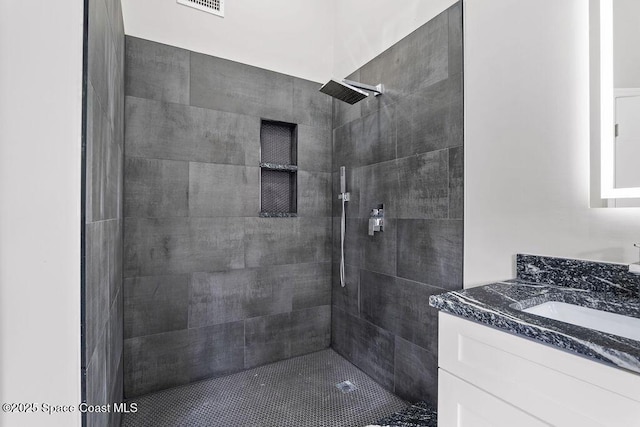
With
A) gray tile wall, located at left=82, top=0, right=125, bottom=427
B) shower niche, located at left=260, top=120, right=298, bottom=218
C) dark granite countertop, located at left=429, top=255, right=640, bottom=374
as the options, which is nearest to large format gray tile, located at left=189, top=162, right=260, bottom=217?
shower niche, located at left=260, top=120, right=298, bottom=218

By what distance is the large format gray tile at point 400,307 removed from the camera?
180 cm

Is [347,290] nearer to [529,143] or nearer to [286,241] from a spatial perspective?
[286,241]

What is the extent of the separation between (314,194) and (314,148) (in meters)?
0.40

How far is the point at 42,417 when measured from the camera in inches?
26.6

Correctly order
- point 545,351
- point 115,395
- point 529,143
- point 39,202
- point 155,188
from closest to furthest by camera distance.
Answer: point 39,202
point 545,351
point 529,143
point 115,395
point 155,188

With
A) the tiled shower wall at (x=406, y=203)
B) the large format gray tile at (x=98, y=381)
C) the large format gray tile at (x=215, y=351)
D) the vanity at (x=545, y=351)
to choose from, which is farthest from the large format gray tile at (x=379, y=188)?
the large format gray tile at (x=98, y=381)

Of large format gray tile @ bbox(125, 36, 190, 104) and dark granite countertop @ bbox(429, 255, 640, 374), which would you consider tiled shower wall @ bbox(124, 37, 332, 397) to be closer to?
large format gray tile @ bbox(125, 36, 190, 104)

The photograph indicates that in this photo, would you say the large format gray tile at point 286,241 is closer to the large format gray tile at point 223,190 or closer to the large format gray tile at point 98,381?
the large format gray tile at point 223,190

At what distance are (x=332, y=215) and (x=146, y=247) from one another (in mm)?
1447

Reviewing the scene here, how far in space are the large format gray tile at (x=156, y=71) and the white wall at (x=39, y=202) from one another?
1.51 m

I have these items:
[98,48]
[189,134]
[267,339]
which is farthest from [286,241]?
[98,48]

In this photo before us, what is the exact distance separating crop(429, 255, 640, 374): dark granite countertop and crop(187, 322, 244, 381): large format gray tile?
1.73 m

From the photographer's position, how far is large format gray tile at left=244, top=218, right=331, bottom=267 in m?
2.40

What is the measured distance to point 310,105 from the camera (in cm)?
265
